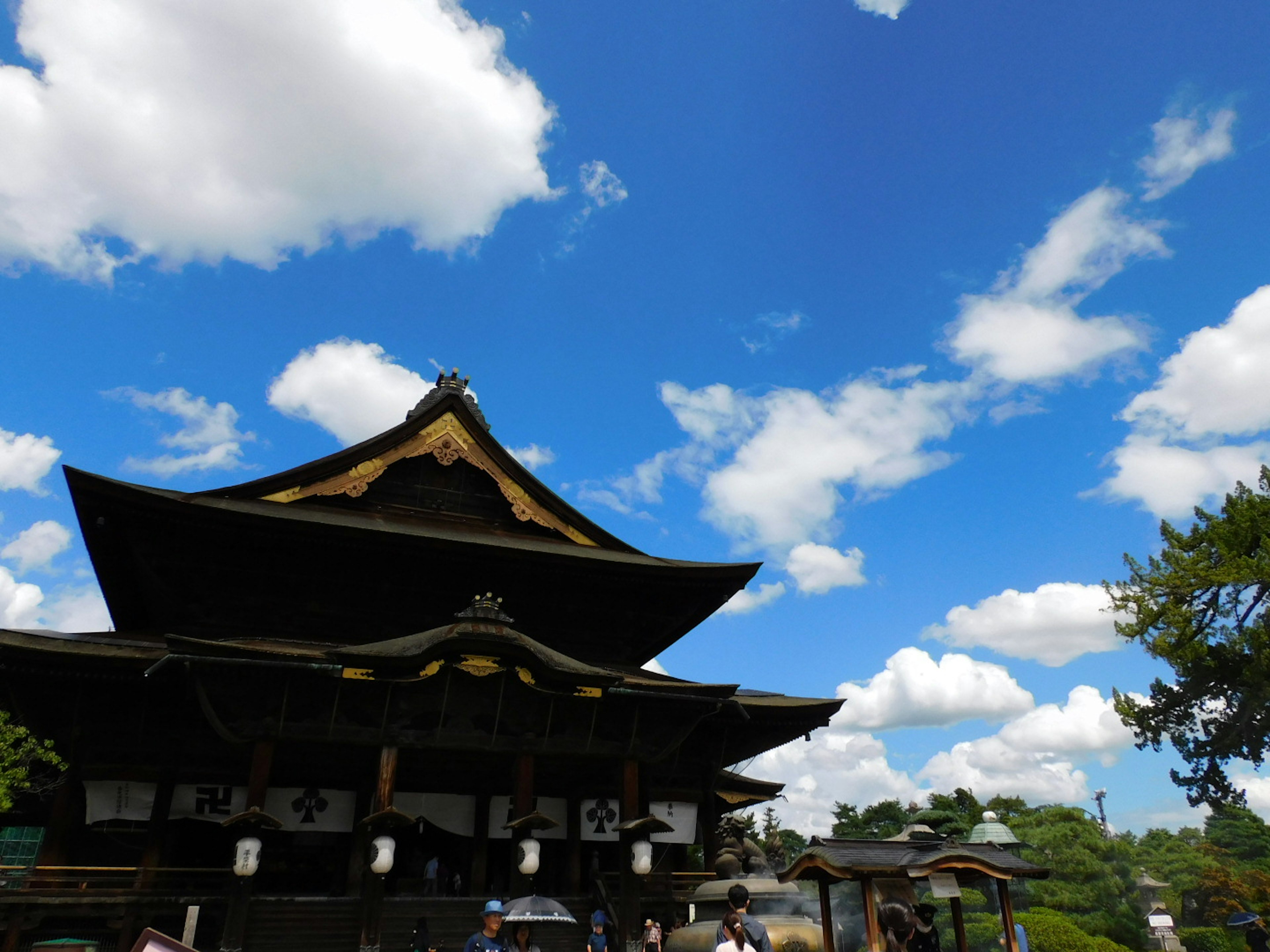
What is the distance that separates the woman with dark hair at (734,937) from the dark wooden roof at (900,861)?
3.20m

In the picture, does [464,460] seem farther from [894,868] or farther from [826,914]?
[894,868]

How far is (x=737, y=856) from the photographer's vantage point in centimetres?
1519

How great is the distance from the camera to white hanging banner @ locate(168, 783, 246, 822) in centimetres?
1339

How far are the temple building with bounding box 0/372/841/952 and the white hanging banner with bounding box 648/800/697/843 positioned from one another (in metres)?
0.06

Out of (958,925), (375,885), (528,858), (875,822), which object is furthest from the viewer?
(875,822)

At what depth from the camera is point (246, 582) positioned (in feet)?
50.1

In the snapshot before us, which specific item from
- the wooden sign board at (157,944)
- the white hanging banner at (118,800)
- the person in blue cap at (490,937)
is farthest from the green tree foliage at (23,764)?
the wooden sign board at (157,944)

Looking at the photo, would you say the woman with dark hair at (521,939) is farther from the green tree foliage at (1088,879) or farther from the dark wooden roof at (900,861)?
the green tree foliage at (1088,879)

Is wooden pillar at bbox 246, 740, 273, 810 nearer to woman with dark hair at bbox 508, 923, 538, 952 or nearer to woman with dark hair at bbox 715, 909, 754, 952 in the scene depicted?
woman with dark hair at bbox 508, 923, 538, 952

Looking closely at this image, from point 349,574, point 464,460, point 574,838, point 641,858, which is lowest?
point 641,858

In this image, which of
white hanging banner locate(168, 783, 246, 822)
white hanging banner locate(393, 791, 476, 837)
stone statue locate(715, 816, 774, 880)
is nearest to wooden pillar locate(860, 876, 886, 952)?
stone statue locate(715, 816, 774, 880)

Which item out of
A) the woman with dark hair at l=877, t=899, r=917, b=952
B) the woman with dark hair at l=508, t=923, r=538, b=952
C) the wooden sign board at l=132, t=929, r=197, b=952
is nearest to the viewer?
the wooden sign board at l=132, t=929, r=197, b=952

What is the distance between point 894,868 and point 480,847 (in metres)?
8.64

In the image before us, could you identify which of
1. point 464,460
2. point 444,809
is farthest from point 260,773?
point 464,460
